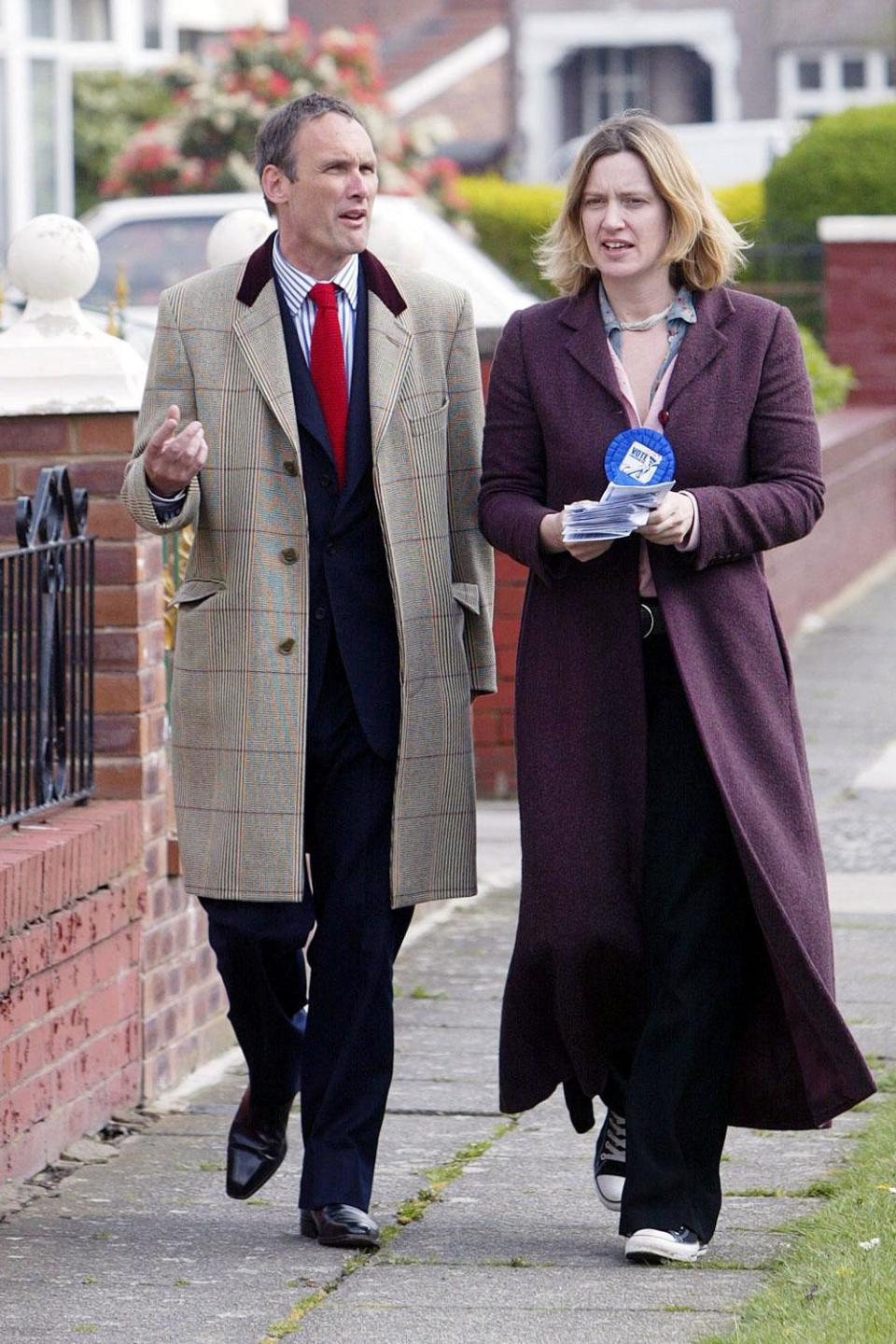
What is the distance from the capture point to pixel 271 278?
4.33 metres

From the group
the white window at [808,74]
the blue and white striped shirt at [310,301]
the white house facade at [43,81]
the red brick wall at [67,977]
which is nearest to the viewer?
the blue and white striped shirt at [310,301]

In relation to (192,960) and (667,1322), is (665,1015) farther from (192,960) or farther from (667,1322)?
(192,960)

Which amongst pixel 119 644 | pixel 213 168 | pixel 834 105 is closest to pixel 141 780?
pixel 119 644

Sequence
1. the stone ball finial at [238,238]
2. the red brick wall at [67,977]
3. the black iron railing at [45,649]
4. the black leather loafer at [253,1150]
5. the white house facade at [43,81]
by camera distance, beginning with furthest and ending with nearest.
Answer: the white house facade at [43,81] < the stone ball finial at [238,238] < the black iron railing at [45,649] < the red brick wall at [67,977] < the black leather loafer at [253,1150]

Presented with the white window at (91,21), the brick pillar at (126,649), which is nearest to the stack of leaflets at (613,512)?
the brick pillar at (126,649)

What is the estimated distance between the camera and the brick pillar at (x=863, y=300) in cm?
1568

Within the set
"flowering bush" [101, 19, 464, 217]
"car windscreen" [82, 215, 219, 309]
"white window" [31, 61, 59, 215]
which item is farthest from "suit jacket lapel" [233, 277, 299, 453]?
"white window" [31, 61, 59, 215]

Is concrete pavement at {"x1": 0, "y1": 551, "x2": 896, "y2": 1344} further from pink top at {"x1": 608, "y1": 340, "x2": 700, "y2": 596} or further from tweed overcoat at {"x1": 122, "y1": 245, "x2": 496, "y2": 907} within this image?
pink top at {"x1": 608, "y1": 340, "x2": 700, "y2": 596}

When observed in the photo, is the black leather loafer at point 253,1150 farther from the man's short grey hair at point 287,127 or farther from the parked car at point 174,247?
the parked car at point 174,247

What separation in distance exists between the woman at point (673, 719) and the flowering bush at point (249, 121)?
13495 millimetres

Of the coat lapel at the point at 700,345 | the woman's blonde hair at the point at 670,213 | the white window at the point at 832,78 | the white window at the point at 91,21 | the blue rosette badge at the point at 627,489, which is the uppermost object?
the white window at the point at 832,78

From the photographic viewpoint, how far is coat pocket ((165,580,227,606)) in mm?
4297

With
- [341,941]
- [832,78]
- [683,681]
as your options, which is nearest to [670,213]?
[683,681]

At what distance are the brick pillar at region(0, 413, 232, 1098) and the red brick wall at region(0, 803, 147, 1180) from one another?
3.1 inches
